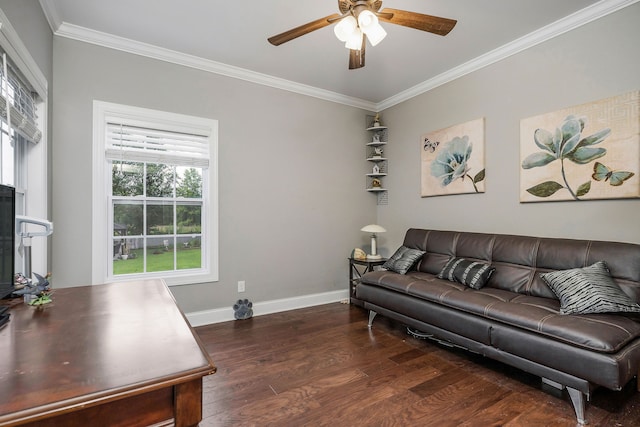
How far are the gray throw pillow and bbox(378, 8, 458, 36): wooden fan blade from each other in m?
2.08

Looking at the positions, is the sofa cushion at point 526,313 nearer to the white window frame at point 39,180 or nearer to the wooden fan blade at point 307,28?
the wooden fan blade at point 307,28

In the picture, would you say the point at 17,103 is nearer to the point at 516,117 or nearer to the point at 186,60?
the point at 186,60

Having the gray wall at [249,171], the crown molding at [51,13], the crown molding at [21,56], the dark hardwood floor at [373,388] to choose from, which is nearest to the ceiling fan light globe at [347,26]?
the crown molding at [21,56]

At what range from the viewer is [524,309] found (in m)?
2.02

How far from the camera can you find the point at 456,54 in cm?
307

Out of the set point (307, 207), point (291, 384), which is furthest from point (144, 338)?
point (307, 207)

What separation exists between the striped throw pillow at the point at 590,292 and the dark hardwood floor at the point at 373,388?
545 mm

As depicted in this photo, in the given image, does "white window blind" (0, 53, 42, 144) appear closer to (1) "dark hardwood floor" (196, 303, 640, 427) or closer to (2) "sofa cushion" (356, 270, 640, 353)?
(1) "dark hardwood floor" (196, 303, 640, 427)

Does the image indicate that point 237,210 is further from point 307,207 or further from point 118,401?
point 118,401

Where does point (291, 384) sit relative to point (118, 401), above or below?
below

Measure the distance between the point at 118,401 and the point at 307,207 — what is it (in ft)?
10.7

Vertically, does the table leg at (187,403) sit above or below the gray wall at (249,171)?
below

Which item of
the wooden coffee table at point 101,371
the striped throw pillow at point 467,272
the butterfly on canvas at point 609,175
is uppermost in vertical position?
the butterfly on canvas at point 609,175

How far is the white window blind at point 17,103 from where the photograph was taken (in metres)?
1.64
